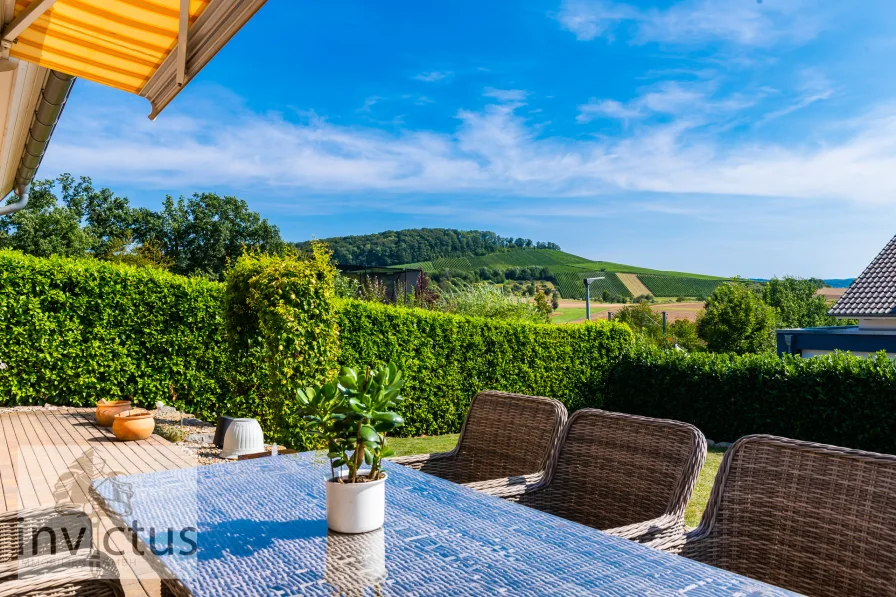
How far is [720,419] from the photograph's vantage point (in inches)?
385

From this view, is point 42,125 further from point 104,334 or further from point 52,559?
point 52,559

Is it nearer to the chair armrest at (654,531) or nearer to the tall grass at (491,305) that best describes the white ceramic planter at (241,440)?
the chair armrest at (654,531)

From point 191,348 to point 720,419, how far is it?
7931 mm

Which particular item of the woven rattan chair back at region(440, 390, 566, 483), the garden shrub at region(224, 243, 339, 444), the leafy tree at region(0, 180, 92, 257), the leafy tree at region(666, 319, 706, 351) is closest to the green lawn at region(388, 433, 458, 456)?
the garden shrub at region(224, 243, 339, 444)

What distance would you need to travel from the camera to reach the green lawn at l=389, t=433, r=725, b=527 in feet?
20.5

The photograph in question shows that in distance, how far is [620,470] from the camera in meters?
2.56

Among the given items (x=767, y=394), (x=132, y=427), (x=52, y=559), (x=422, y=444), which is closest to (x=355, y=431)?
(x=52, y=559)

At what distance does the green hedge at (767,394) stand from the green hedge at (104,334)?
708 centimetres

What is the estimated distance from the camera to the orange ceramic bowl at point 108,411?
677cm

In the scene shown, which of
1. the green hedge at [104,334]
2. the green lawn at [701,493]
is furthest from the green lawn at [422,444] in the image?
the green lawn at [701,493]

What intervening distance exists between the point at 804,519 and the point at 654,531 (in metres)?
0.45

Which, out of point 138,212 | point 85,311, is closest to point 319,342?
point 85,311

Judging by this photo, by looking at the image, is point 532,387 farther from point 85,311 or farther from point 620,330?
point 85,311

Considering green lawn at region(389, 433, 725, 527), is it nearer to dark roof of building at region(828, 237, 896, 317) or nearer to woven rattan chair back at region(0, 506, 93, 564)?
woven rattan chair back at region(0, 506, 93, 564)
